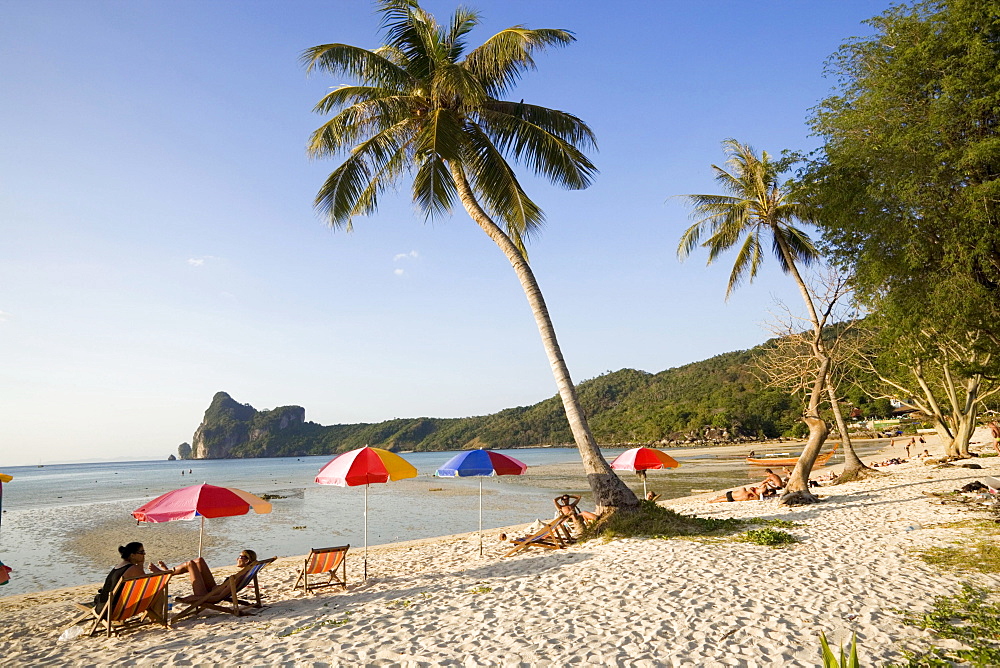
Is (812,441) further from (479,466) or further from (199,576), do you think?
(199,576)

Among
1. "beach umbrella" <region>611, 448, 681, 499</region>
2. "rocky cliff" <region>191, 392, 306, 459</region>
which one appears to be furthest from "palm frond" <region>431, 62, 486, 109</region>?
"rocky cliff" <region>191, 392, 306, 459</region>

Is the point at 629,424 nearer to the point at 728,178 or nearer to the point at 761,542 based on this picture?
the point at 728,178

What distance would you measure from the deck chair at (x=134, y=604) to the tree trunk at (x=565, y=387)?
246 inches

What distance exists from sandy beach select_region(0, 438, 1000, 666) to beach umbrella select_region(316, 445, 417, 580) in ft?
4.78

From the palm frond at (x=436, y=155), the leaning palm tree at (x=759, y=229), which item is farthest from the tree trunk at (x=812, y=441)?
the palm frond at (x=436, y=155)

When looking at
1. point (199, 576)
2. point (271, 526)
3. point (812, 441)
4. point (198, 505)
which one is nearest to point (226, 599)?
point (199, 576)

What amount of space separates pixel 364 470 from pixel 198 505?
2.14 meters

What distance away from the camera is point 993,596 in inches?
218

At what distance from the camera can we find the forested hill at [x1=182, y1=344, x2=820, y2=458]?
7494 centimetres

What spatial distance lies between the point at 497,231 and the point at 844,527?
26.8ft

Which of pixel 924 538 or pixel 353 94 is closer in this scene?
pixel 924 538

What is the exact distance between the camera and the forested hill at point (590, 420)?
74.9 meters

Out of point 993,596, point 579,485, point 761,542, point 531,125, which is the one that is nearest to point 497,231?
point 531,125

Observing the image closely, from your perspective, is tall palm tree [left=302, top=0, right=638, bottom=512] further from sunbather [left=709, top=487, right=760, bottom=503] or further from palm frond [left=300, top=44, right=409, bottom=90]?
sunbather [left=709, top=487, right=760, bottom=503]
